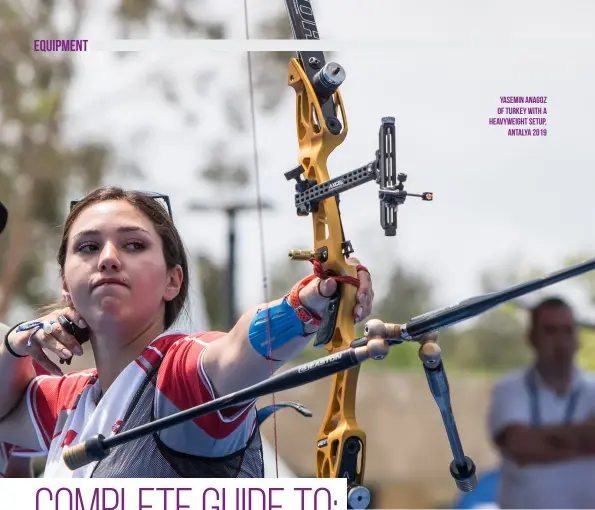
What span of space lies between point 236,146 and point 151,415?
53cm

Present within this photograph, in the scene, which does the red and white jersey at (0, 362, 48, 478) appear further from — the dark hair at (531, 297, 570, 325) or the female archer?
the dark hair at (531, 297, 570, 325)

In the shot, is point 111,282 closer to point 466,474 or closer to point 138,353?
point 138,353

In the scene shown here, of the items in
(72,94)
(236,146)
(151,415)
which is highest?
(72,94)

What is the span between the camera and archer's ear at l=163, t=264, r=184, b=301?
1.26 meters

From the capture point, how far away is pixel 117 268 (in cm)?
122

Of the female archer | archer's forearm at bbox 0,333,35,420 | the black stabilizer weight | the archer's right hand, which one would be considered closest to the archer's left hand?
the female archer

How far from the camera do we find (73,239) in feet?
4.16

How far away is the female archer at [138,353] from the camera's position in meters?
1.09

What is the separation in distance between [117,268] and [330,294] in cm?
27

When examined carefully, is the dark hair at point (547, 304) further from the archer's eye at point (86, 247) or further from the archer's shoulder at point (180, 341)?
the archer's eye at point (86, 247)

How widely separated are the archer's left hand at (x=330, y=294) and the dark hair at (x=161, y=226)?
22 centimetres

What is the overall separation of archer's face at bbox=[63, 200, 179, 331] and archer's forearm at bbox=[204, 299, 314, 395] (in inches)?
6.7

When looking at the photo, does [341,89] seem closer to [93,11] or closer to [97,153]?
[93,11]

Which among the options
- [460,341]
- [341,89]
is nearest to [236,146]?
[341,89]
